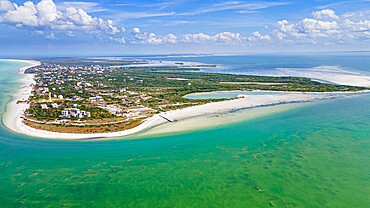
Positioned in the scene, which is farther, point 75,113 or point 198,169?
point 75,113

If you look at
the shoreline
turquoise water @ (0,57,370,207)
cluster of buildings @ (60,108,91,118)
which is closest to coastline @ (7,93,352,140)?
the shoreline

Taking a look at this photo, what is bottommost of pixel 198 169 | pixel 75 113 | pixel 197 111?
pixel 198 169

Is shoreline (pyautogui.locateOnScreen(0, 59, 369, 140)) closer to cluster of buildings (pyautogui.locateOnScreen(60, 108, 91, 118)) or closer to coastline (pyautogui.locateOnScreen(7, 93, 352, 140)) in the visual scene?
coastline (pyautogui.locateOnScreen(7, 93, 352, 140))

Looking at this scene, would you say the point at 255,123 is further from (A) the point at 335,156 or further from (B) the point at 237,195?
(B) the point at 237,195

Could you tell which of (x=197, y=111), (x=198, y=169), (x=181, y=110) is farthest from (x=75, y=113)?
(x=198, y=169)

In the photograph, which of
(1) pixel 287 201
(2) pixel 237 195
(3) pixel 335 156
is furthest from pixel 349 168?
(2) pixel 237 195

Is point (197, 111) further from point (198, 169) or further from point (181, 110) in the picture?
point (198, 169)

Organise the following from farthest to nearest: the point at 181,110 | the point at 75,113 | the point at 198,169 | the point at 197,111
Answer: the point at 181,110 < the point at 197,111 < the point at 75,113 < the point at 198,169

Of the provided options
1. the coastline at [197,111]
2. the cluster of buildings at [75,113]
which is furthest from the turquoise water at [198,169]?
the cluster of buildings at [75,113]

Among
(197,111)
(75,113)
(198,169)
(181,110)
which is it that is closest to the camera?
(198,169)
